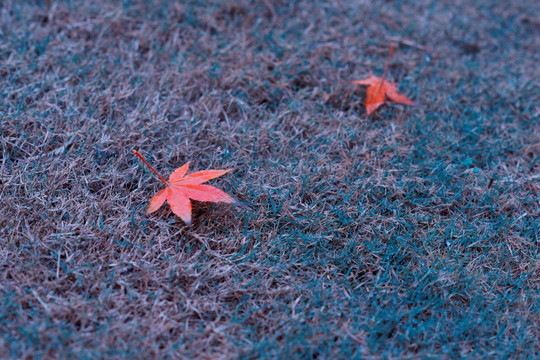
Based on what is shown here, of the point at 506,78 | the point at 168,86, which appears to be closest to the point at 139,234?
the point at 168,86

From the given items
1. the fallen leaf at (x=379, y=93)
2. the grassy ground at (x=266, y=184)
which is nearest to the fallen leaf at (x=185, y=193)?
the grassy ground at (x=266, y=184)

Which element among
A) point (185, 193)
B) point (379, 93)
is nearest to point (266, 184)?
point (185, 193)

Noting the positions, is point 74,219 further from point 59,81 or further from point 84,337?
point 59,81

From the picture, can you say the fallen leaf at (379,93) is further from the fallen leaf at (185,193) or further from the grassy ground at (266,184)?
the fallen leaf at (185,193)

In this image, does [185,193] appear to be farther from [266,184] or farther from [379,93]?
[379,93]

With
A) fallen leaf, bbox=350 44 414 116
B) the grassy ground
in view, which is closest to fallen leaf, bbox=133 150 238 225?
the grassy ground

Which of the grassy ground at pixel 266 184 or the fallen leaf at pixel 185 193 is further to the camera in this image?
the fallen leaf at pixel 185 193
